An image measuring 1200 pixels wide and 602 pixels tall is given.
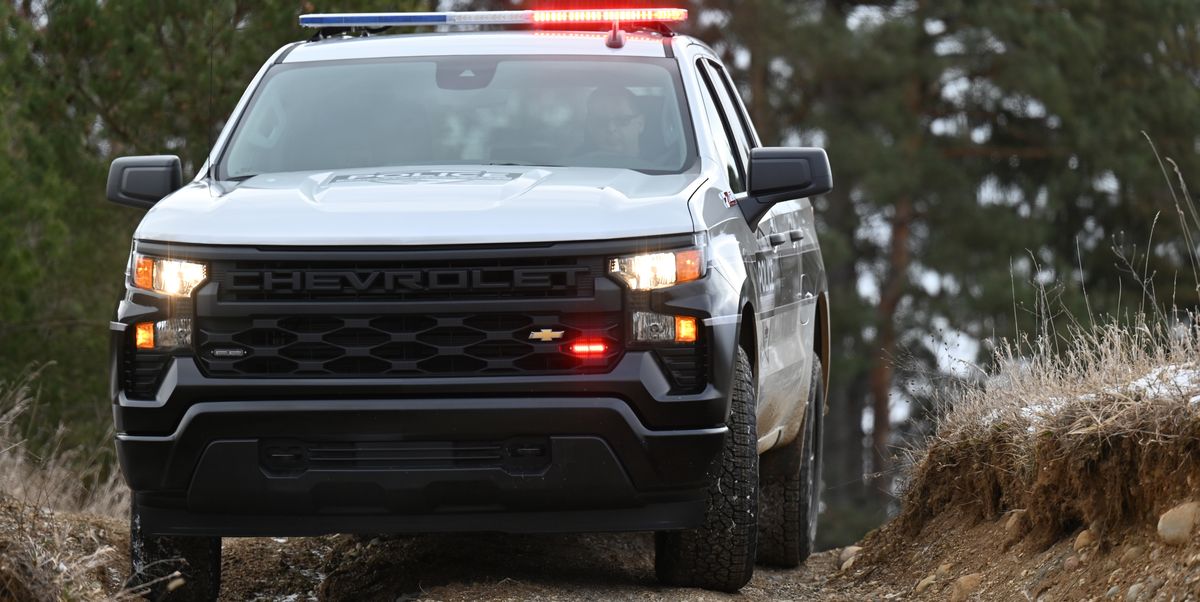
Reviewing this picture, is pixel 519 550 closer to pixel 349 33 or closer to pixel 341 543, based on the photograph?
pixel 341 543

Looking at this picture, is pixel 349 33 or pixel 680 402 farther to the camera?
pixel 349 33

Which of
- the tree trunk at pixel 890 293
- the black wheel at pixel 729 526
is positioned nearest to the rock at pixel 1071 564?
the black wheel at pixel 729 526

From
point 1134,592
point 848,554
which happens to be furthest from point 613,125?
point 848,554

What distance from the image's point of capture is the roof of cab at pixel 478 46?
6730mm

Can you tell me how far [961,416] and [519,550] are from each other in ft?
6.24

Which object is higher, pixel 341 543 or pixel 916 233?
pixel 341 543

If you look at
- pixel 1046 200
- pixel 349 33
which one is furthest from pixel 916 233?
pixel 349 33

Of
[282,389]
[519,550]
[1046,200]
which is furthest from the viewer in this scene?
[1046,200]

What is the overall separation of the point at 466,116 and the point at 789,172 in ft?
4.04

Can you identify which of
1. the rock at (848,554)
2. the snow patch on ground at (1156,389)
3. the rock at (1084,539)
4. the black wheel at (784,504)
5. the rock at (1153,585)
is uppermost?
the snow patch on ground at (1156,389)

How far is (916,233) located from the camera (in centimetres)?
3077

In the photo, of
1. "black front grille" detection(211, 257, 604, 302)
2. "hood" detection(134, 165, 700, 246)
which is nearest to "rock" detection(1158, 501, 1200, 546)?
"hood" detection(134, 165, 700, 246)

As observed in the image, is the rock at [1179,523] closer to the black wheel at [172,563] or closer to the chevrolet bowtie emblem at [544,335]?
the chevrolet bowtie emblem at [544,335]

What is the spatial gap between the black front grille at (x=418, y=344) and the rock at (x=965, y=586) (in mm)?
1837
